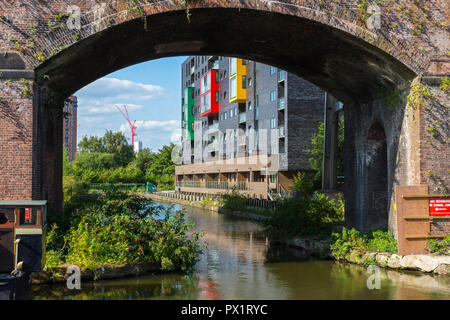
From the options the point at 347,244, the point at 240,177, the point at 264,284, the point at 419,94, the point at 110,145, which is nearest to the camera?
the point at 264,284

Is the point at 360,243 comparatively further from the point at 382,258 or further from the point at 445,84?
the point at 445,84

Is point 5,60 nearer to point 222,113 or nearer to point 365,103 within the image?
point 365,103

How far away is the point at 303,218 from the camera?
20.0 meters

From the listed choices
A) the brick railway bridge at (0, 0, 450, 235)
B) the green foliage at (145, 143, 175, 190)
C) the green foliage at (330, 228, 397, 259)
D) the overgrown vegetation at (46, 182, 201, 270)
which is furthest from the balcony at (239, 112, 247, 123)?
the green foliage at (145, 143, 175, 190)

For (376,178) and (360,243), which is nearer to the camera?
(360,243)

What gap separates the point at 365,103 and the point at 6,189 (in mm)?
12840

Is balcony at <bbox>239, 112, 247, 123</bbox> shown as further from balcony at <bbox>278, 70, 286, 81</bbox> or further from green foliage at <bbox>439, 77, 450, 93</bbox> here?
green foliage at <bbox>439, 77, 450, 93</bbox>

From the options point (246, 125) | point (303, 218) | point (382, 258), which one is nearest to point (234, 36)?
point (303, 218)

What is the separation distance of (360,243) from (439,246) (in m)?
2.69

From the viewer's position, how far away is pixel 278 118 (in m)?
44.0

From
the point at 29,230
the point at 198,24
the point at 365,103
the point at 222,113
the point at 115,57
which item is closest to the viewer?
the point at 29,230

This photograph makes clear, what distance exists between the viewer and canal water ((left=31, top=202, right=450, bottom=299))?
1139 centimetres

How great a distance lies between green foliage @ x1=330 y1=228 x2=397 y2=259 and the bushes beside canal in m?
5.30

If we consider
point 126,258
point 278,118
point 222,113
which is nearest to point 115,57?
point 126,258
